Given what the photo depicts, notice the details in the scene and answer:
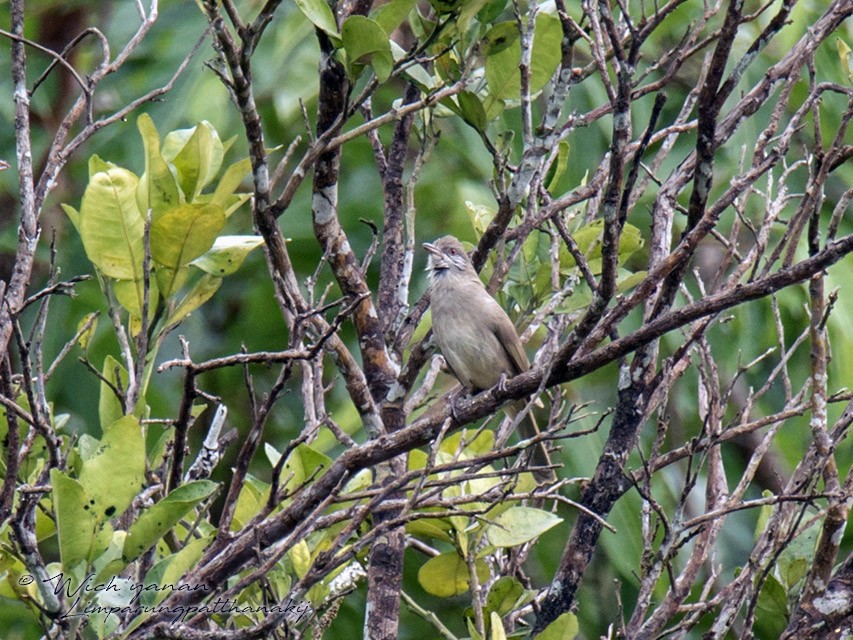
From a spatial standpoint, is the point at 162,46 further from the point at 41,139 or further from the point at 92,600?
the point at 92,600

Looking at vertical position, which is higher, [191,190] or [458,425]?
[191,190]

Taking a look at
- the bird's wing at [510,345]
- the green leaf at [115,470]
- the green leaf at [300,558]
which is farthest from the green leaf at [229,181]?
the bird's wing at [510,345]

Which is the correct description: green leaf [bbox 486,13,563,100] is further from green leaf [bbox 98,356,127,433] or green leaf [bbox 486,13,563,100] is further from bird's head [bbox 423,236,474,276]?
bird's head [bbox 423,236,474,276]

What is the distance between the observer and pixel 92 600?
2719 mm

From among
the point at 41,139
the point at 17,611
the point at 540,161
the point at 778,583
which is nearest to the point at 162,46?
the point at 41,139

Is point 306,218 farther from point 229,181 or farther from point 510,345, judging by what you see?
point 229,181

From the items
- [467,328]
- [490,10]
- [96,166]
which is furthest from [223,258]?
[467,328]

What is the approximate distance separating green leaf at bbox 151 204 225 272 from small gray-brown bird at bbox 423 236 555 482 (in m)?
2.35

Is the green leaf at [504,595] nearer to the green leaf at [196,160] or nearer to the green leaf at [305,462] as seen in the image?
the green leaf at [305,462]

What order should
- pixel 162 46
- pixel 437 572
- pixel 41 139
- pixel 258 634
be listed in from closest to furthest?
pixel 258 634 → pixel 437 572 → pixel 162 46 → pixel 41 139

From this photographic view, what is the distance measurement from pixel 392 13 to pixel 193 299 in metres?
1.07

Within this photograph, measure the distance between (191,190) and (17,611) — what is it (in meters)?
3.26

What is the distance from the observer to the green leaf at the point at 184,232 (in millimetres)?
3193

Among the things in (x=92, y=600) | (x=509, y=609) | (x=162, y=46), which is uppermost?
(x=162, y=46)
